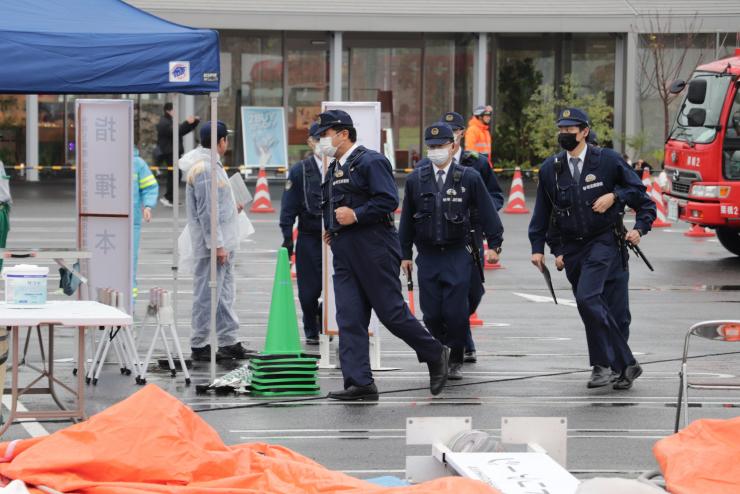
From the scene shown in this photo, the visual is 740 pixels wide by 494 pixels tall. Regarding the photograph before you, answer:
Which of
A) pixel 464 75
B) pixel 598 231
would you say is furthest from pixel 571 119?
pixel 464 75

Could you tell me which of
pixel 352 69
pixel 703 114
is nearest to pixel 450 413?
pixel 703 114

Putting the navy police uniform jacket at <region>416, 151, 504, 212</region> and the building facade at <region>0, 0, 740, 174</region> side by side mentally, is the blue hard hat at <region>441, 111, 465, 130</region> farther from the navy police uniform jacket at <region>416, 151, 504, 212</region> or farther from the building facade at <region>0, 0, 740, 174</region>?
the building facade at <region>0, 0, 740, 174</region>

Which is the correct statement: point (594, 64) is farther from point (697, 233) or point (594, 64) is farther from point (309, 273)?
point (309, 273)

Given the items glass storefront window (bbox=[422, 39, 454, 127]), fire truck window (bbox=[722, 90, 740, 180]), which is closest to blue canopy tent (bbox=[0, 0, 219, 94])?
fire truck window (bbox=[722, 90, 740, 180])

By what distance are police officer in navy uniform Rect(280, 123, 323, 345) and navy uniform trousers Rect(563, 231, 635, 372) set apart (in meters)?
2.64

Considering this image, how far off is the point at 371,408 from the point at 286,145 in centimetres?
2413

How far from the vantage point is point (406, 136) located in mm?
37062

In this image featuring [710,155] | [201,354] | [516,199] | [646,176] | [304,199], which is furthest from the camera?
[516,199]

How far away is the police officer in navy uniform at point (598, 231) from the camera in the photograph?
1056cm

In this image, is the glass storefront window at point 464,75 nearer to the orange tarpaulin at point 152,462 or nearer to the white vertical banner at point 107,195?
the white vertical banner at point 107,195

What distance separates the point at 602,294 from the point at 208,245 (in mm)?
3201

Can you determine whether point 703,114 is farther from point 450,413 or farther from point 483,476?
point 483,476

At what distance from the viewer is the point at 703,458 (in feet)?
22.1

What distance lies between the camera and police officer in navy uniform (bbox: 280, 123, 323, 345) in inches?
495
